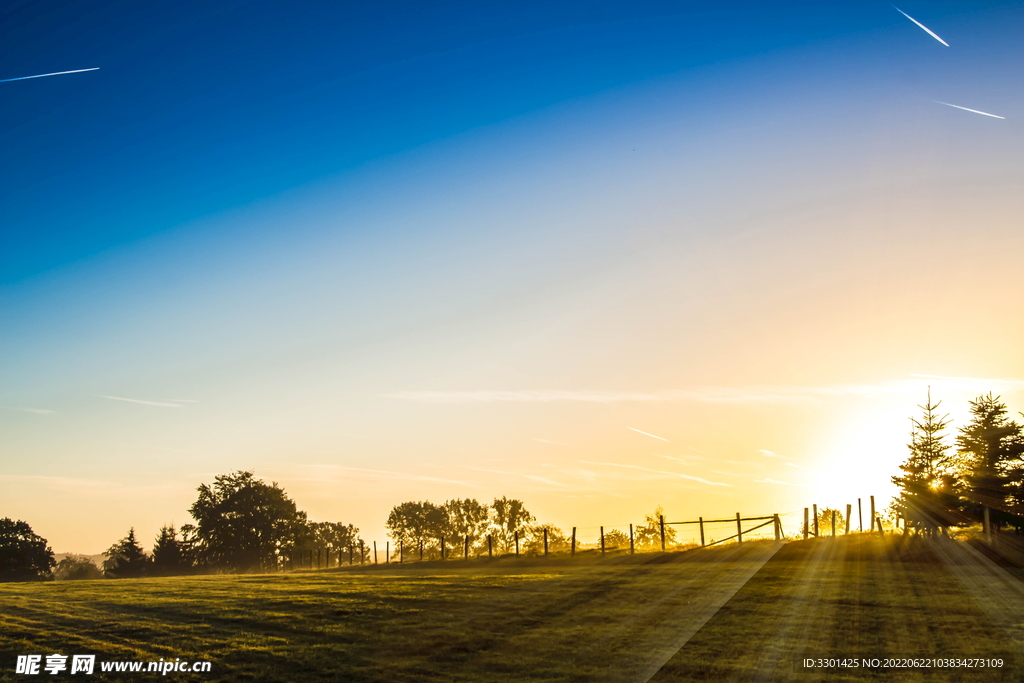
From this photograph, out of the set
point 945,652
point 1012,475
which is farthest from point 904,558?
point 945,652

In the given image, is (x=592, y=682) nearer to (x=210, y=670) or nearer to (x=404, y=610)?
(x=210, y=670)

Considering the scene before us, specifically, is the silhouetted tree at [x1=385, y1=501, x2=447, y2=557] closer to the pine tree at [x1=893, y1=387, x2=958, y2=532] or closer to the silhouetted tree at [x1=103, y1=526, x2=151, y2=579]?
the silhouetted tree at [x1=103, y1=526, x2=151, y2=579]

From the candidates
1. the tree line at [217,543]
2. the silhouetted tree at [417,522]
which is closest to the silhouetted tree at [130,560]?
the tree line at [217,543]

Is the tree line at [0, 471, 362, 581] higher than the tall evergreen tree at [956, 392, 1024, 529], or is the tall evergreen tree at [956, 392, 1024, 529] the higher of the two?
the tall evergreen tree at [956, 392, 1024, 529]

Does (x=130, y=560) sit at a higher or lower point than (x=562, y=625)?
lower

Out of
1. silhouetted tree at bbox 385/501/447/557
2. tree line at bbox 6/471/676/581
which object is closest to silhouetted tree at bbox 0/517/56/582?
tree line at bbox 6/471/676/581

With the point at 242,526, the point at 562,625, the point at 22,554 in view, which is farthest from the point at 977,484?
the point at 22,554

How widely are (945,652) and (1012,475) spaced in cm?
2457

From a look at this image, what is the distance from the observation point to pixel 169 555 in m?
96.3

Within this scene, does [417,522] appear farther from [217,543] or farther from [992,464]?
[992,464]

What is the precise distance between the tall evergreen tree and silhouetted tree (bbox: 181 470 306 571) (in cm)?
9262

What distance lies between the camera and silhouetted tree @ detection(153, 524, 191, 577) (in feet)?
312

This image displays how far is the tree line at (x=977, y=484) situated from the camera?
33.7 meters

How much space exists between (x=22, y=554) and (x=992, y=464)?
376ft
